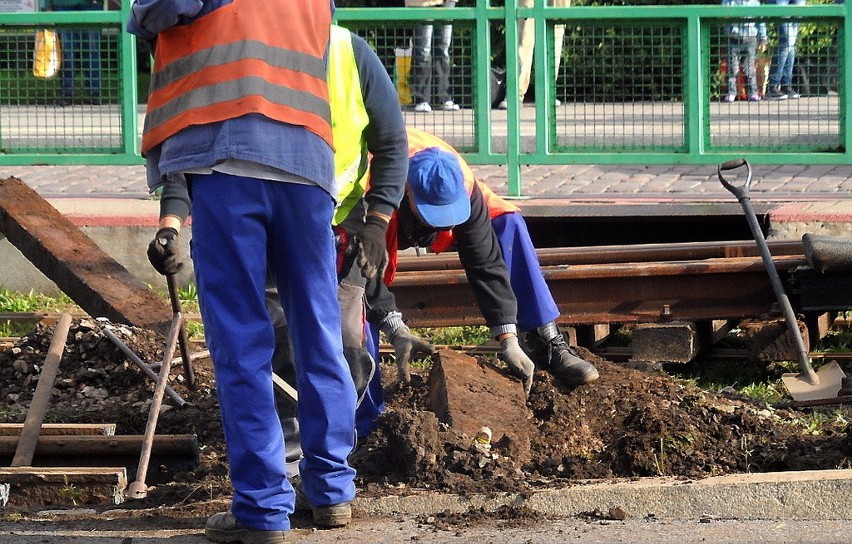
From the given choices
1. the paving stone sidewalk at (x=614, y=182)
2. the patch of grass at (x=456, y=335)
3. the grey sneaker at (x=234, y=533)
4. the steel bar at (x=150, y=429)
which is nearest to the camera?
the grey sneaker at (x=234, y=533)

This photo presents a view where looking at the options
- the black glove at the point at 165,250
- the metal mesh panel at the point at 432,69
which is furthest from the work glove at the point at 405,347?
the metal mesh panel at the point at 432,69

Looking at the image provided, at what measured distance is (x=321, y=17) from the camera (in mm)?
4133

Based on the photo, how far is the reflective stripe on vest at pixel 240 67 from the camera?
3955 mm

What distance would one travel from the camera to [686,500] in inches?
177

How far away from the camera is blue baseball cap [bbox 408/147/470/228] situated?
18.2 ft

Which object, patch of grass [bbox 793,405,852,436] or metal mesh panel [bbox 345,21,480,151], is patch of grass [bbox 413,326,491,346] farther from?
patch of grass [bbox 793,405,852,436]

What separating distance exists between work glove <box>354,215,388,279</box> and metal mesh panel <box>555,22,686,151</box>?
486 centimetres

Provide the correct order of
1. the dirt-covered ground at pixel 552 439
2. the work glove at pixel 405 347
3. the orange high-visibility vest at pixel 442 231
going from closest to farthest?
1. the dirt-covered ground at pixel 552 439
2. the orange high-visibility vest at pixel 442 231
3. the work glove at pixel 405 347

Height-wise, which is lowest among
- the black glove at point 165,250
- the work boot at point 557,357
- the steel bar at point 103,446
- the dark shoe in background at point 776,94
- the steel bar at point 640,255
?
the steel bar at point 103,446

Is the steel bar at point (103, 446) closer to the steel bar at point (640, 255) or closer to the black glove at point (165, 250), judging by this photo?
the black glove at point (165, 250)

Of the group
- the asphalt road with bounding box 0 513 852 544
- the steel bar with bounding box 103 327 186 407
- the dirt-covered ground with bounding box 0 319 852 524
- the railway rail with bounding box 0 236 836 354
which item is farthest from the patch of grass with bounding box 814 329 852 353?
the steel bar with bounding box 103 327 186 407

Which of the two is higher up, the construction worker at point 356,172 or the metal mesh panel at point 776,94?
the metal mesh panel at point 776,94

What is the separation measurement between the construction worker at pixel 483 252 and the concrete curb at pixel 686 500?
1.30 metres

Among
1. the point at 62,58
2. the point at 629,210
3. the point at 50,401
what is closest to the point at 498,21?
the point at 629,210
